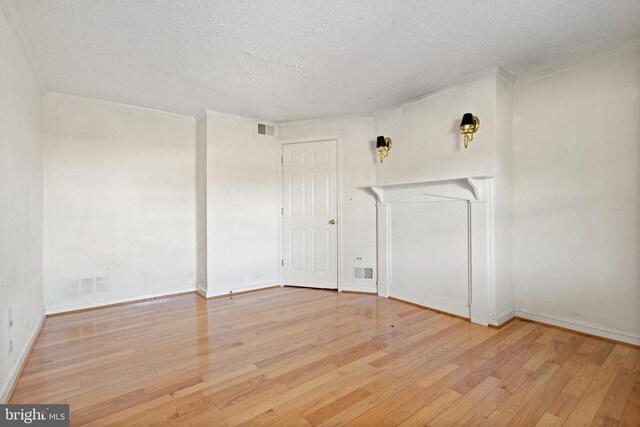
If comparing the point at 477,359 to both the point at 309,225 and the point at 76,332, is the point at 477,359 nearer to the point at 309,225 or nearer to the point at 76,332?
the point at 309,225

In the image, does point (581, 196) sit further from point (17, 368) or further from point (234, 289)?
point (17, 368)

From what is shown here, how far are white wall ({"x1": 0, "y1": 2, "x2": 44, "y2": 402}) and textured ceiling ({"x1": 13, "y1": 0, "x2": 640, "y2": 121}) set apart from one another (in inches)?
12.3

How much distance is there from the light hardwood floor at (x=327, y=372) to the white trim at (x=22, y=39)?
2.30 m

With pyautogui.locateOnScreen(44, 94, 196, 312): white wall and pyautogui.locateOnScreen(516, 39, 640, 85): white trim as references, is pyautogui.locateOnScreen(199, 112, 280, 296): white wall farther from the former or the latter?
pyautogui.locateOnScreen(516, 39, 640, 85): white trim

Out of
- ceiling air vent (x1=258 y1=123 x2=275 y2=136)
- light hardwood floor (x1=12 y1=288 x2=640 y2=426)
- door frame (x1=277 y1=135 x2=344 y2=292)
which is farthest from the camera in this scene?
ceiling air vent (x1=258 y1=123 x2=275 y2=136)

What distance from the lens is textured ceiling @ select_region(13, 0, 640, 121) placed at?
1.98m

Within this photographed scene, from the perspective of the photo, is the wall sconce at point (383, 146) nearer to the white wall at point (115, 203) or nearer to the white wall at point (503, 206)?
the white wall at point (503, 206)

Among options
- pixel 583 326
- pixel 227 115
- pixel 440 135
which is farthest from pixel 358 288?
pixel 227 115

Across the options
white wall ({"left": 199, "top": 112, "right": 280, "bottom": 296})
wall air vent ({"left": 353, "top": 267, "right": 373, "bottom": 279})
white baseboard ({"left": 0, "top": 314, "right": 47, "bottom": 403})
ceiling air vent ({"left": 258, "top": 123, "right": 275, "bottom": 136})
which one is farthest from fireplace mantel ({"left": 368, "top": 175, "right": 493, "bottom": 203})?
white baseboard ({"left": 0, "top": 314, "right": 47, "bottom": 403})

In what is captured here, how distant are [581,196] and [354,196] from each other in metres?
2.31

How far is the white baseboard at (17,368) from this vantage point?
5.70 ft

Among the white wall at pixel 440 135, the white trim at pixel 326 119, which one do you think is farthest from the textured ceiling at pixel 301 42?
the white trim at pixel 326 119

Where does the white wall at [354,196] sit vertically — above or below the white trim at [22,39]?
below

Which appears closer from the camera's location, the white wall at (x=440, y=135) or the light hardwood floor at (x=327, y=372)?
the light hardwood floor at (x=327, y=372)
